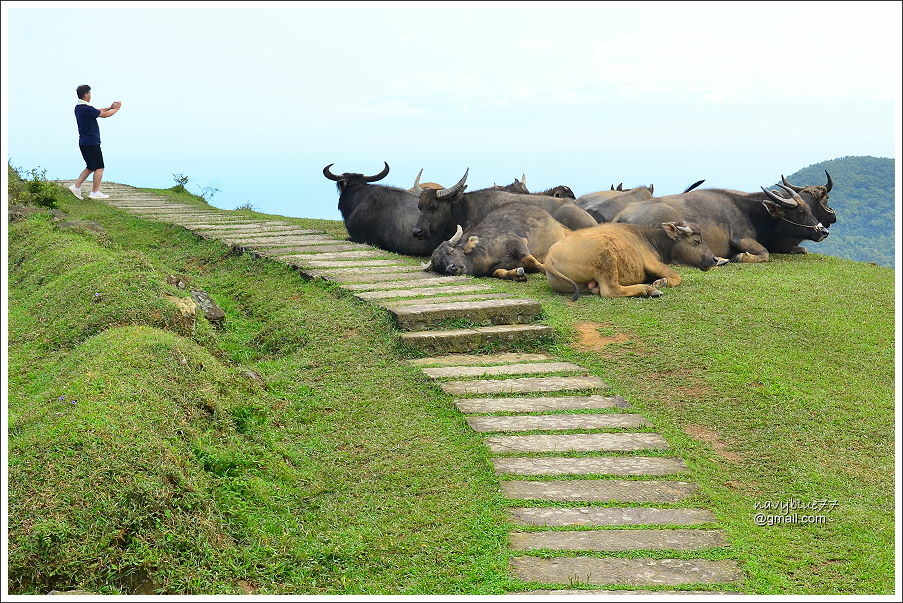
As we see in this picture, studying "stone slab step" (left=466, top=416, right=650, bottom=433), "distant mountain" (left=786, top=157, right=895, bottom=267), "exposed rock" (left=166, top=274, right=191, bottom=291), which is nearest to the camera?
"stone slab step" (left=466, top=416, right=650, bottom=433)

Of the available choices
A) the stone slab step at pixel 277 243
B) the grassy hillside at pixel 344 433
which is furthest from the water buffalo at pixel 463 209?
the grassy hillside at pixel 344 433

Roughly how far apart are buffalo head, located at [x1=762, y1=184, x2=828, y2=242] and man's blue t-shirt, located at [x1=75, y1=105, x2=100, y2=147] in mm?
10421

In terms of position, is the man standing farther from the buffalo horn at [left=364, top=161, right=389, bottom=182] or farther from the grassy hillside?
the grassy hillside

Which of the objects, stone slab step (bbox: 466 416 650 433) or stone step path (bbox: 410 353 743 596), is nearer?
stone step path (bbox: 410 353 743 596)

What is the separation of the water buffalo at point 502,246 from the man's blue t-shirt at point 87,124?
7.37m

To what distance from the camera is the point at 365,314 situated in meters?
7.93

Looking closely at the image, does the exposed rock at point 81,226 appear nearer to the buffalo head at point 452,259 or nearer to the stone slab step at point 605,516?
the buffalo head at point 452,259

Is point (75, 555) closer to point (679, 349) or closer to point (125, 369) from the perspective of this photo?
point (125, 369)

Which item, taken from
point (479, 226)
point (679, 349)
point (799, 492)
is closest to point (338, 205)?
point (479, 226)

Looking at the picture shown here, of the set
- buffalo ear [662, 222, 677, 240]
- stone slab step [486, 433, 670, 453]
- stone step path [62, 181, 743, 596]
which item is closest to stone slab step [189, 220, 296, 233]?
stone step path [62, 181, 743, 596]

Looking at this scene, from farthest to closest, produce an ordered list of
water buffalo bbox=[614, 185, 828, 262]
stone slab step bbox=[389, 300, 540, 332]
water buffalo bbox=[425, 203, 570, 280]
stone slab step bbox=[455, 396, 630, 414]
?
water buffalo bbox=[614, 185, 828, 262] < water buffalo bbox=[425, 203, 570, 280] < stone slab step bbox=[389, 300, 540, 332] < stone slab step bbox=[455, 396, 630, 414]

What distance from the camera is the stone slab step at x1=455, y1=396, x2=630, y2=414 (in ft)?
20.1

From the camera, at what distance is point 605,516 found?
472 cm

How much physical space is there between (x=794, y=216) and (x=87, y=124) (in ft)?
35.9
